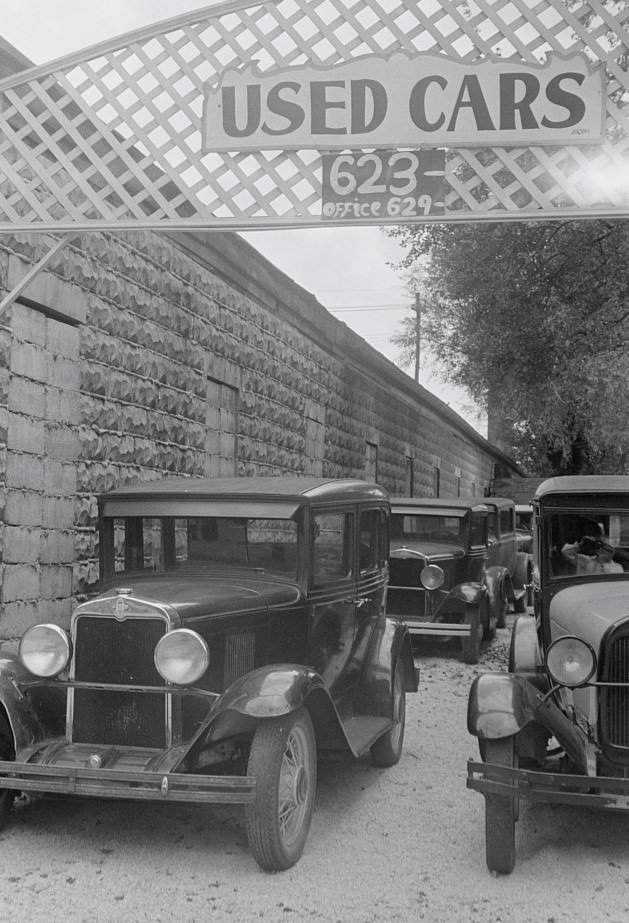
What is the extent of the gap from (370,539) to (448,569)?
4.12 m

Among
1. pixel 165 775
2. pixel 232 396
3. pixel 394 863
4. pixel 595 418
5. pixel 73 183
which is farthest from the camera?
pixel 595 418

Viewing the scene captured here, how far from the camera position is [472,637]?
9148mm

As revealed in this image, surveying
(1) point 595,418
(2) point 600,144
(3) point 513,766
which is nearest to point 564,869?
(3) point 513,766

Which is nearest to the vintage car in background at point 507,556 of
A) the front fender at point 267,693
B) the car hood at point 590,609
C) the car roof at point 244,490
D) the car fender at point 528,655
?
the car fender at point 528,655

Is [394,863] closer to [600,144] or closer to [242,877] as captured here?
[242,877]

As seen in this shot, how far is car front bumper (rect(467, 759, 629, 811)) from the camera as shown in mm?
3809

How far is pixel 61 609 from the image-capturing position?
6918mm

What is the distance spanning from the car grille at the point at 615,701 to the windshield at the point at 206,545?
1598 mm

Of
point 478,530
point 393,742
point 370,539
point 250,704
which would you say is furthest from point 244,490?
point 478,530

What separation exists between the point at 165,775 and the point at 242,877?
0.53 m

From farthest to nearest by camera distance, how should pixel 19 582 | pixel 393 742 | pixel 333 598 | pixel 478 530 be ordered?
pixel 478 530 < pixel 19 582 < pixel 393 742 < pixel 333 598

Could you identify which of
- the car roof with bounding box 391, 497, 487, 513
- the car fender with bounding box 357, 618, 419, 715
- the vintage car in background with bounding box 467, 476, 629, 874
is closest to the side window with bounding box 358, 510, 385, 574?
the car fender with bounding box 357, 618, 419, 715

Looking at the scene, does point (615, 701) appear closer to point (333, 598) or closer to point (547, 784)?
point (547, 784)

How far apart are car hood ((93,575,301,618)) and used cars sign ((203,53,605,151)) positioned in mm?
2238
